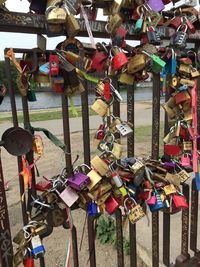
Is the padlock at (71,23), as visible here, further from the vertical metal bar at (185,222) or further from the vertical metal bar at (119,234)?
the vertical metal bar at (185,222)

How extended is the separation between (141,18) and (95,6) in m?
0.16

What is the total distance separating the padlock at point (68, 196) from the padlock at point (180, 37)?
2.21 feet

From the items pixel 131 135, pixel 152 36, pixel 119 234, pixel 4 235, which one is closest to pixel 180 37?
pixel 152 36

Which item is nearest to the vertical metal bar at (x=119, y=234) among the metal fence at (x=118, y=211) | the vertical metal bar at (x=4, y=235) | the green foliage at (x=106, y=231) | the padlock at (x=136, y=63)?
the metal fence at (x=118, y=211)

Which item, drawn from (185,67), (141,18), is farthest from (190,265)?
(141,18)

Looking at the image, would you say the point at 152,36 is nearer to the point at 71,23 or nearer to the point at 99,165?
the point at 71,23

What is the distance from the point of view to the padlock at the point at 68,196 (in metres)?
1.00

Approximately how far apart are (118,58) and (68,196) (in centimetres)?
49

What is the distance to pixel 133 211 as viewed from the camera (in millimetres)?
1107

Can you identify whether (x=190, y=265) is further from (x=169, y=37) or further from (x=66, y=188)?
(x=169, y=37)

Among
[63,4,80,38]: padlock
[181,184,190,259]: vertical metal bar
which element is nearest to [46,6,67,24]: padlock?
[63,4,80,38]: padlock

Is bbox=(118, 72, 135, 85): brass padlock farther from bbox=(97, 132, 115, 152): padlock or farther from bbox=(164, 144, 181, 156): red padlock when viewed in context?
bbox=(164, 144, 181, 156): red padlock

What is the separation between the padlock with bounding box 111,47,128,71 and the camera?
94 cm

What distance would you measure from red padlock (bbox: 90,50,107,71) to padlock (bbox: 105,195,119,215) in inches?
18.6
